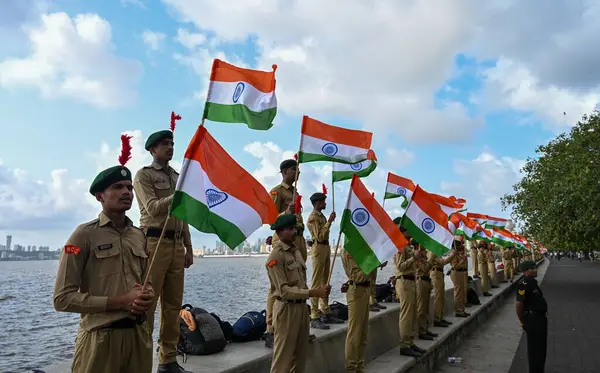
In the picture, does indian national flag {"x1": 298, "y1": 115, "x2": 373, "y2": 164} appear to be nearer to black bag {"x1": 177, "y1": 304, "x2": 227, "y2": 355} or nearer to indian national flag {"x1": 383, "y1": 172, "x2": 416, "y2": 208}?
black bag {"x1": 177, "y1": 304, "x2": 227, "y2": 355}

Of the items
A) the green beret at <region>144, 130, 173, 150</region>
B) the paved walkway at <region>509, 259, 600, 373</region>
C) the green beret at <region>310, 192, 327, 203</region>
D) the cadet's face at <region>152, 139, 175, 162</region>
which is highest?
the green beret at <region>144, 130, 173, 150</region>

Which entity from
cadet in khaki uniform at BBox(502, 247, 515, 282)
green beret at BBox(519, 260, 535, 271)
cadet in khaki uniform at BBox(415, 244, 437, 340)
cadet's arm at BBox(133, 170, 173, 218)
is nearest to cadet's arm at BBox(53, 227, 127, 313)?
cadet's arm at BBox(133, 170, 173, 218)

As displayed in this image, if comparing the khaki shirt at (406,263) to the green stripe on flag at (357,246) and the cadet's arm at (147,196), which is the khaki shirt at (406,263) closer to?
the green stripe on flag at (357,246)

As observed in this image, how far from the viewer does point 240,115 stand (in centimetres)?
481

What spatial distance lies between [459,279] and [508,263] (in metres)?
16.0

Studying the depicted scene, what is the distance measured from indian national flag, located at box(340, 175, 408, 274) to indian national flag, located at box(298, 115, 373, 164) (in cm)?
74

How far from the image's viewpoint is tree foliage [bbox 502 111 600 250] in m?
19.5

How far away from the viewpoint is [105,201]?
307cm

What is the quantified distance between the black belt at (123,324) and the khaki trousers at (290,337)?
208 centimetres

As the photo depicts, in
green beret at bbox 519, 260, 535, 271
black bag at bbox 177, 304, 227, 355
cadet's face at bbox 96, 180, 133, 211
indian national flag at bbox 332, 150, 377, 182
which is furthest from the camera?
green beret at bbox 519, 260, 535, 271

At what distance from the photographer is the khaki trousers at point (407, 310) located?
790cm

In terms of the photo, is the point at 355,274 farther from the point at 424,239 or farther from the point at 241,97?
the point at 241,97

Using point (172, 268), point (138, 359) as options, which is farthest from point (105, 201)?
point (172, 268)

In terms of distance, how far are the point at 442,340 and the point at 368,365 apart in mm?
2857
